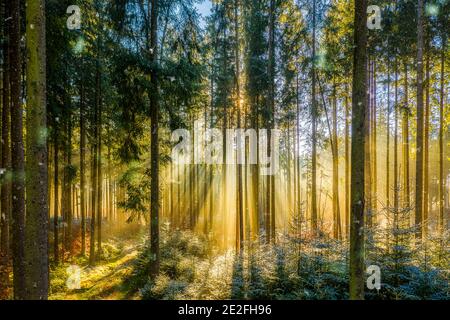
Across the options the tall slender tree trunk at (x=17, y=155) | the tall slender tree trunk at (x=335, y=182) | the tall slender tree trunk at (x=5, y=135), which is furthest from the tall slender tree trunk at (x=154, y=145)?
the tall slender tree trunk at (x=335, y=182)

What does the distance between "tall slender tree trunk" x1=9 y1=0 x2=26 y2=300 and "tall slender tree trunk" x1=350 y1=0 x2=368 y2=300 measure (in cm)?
712

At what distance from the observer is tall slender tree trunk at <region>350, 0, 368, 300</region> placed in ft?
15.7

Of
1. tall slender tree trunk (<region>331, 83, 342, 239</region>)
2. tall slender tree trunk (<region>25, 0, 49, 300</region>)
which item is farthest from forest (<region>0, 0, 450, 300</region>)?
tall slender tree trunk (<region>331, 83, 342, 239</region>)

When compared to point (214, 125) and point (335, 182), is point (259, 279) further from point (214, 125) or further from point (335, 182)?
point (214, 125)

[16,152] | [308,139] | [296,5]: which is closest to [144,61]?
[16,152]

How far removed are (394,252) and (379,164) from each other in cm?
4038

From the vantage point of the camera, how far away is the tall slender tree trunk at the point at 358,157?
15.7 ft

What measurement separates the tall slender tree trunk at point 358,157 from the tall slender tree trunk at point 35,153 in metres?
5.81

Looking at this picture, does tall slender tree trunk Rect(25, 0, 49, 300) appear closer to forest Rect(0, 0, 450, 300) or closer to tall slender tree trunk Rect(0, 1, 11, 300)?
forest Rect(0, 0, 450, 300)

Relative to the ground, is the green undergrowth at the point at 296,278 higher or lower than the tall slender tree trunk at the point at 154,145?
lower

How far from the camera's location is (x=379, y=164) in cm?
4138

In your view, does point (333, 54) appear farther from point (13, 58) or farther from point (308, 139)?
point (13, 58)

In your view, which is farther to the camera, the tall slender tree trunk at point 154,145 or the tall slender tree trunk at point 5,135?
the tall slender tree trunk at point 154,145

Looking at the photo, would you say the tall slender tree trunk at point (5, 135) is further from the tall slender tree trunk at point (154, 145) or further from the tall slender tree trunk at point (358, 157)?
the tall slender tree trunk at point (358, 157)
